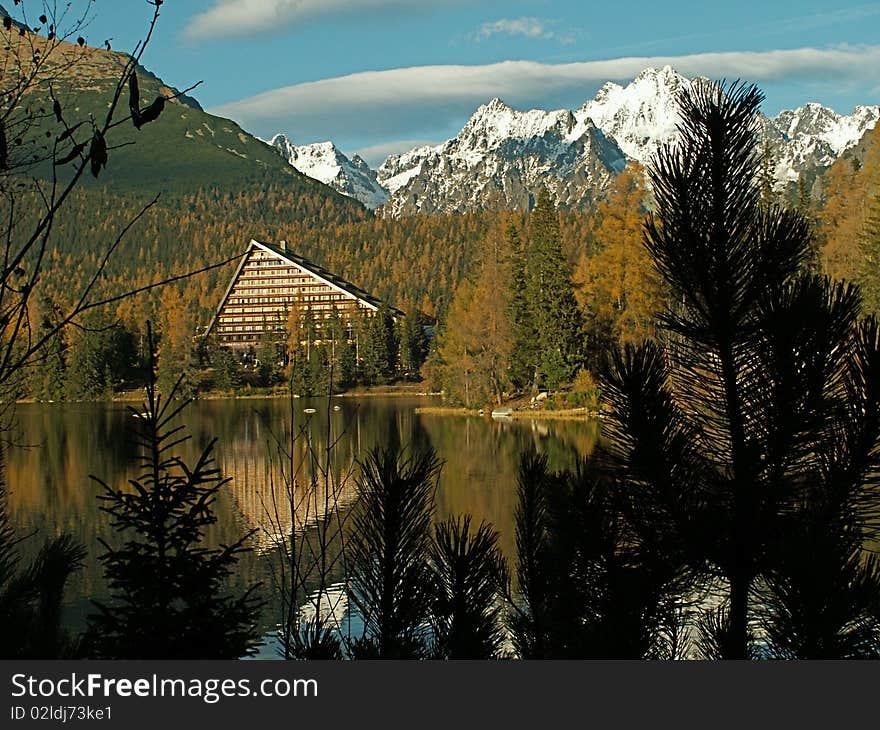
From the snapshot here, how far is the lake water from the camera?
40.1ft

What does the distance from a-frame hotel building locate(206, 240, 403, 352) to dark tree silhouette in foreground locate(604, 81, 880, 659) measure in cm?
7843

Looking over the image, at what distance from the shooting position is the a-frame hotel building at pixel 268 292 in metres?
81.9

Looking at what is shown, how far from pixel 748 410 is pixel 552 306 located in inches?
1473

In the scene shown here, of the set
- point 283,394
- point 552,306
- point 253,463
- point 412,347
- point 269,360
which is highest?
point 552,306

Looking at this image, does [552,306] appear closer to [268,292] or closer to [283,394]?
[283,394]

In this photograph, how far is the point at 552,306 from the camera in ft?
129

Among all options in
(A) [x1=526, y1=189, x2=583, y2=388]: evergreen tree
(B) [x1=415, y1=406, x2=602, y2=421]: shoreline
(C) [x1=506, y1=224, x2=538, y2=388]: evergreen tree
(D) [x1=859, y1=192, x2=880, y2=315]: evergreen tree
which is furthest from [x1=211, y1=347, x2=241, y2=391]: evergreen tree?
(D) [x1=859, y1=192, x2=880, y2=315]: evergreen tree

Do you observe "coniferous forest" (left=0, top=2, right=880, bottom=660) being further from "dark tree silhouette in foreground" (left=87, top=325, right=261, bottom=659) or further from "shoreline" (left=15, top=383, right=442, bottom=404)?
"shoreline" (left=15, top=383, right=442, bottom=404)

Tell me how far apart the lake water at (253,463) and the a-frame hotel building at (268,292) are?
38.6m

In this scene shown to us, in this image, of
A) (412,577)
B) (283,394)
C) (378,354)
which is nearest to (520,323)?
(378,354)

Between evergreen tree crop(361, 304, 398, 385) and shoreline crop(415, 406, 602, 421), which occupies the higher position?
evergreen tree crop(361, 304, 398, 385)

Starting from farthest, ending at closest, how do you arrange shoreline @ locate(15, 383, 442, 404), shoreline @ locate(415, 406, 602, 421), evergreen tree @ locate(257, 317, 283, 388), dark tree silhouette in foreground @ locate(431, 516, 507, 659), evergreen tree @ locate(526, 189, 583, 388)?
evergreen tree @ locate(257, 317, 283, 388) → shoreline @ locate(15, 383, 442, 404) → evergreen tree @ locate(526, 189, 583, 388) → shoreline @ locate(415, 406, 602, 421) → dark tree silhouette in foreground @ locate(431, 516, 507, 659)

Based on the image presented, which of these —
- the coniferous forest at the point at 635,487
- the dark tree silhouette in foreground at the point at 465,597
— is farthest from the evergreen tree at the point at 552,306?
the dark tree silhouette in foreground at the point at 465,597
